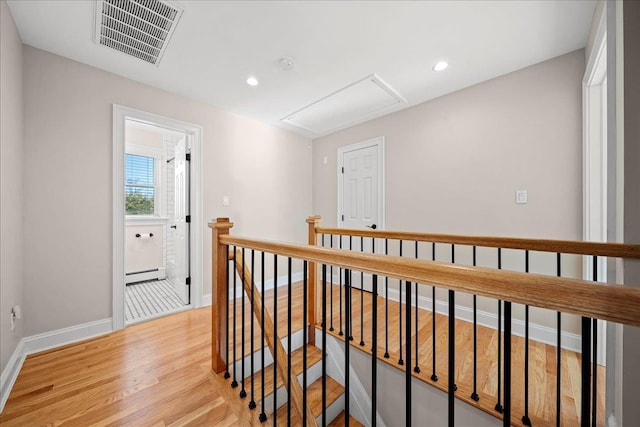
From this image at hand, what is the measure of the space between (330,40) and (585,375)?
2206mm

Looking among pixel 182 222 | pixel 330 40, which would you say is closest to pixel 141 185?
pixel 182 222

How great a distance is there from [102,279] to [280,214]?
2110 millimetres

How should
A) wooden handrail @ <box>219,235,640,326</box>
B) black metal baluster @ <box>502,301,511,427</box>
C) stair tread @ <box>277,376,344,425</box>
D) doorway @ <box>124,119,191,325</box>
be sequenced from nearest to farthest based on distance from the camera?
wooden handrail @ <box>219,235,640,326</box>
black metal baluster @ <box>502,301,511,427</box>
stair tread @ <box>277,376,344,425</box>
doorway @ <box>124,119,191,325</box>

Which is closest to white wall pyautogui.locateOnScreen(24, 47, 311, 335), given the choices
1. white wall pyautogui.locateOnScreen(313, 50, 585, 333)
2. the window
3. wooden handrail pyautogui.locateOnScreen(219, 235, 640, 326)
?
the window

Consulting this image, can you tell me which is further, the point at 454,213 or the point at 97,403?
the point at 454,213

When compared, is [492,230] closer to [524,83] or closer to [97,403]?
[524,83]

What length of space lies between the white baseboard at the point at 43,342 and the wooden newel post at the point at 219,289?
3.68 ft

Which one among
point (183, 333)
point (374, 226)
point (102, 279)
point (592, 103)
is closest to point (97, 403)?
point (183, 333)

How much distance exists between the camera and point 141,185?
14.3ft

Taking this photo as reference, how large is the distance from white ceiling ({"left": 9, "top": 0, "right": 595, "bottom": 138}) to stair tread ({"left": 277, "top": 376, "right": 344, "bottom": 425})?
2.56 metres

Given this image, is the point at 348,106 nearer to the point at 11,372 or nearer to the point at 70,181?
the point at 70,181

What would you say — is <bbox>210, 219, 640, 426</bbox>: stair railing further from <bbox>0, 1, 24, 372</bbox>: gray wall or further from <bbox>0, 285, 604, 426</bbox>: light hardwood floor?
<bbox>0, 1, 24, 372</bbox>: gray wall

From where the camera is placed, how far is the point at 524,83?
88.1 inches

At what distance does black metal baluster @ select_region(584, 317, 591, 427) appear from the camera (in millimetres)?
544
